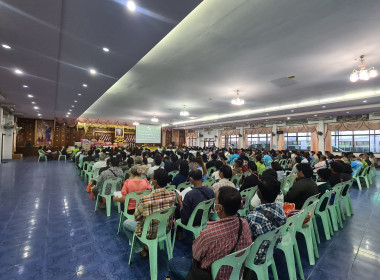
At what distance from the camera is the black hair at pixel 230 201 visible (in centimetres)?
126

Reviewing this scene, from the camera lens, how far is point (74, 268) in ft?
6.89

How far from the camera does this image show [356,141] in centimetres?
1177

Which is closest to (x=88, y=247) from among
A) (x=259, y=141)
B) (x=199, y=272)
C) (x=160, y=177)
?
(x=160, y=177)

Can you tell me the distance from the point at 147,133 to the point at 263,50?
1639cm

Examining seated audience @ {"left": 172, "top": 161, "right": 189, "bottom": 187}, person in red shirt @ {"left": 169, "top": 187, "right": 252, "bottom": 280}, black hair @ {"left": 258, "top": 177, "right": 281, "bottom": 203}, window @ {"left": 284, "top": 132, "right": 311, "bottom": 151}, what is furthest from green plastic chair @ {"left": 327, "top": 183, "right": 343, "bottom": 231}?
window @ {"left": 284, "top": 132, "right": 311, "bottom": 151}

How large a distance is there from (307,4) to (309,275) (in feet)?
11.7

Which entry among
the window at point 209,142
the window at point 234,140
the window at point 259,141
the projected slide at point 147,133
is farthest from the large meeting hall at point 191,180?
the window at point 209,142

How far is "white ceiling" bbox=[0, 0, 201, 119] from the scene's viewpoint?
249cm

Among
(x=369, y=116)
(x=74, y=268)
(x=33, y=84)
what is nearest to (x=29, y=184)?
(x=33, y=84)

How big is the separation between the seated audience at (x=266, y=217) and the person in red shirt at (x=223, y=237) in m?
0.27

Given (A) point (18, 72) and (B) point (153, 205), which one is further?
(A) point (18, 72)

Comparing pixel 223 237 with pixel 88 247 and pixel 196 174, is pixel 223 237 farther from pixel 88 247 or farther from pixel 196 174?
pixel 88 247

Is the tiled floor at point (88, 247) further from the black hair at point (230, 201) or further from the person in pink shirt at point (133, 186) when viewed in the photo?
the black hair at point (230, 201)

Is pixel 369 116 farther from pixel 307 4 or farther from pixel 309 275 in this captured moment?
pixel 309 275
